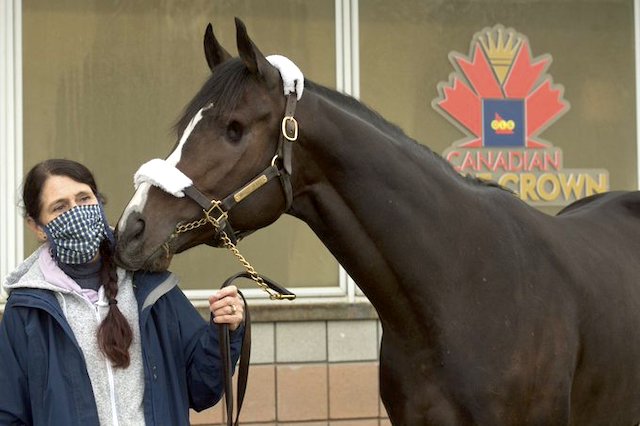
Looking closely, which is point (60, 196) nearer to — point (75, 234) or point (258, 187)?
point (75, 234)

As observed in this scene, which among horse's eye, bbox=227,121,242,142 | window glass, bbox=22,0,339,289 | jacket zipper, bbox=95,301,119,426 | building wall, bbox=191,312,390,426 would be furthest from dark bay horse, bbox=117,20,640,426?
window glass, bbox=22,0,339,289

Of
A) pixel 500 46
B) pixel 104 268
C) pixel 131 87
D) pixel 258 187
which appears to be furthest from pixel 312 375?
pixel 104 268

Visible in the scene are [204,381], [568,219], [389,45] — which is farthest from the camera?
[389,45]

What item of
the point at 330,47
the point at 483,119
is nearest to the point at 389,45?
the point at 330,47

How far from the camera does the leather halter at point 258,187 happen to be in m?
2.62

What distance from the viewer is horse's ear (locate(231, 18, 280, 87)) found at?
102 inches

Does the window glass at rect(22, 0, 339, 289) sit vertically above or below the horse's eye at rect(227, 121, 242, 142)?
above

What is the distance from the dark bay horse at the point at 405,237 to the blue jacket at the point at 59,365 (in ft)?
0.52

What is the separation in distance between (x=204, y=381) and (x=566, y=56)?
402 centimetres

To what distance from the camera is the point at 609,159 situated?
19.5 feet

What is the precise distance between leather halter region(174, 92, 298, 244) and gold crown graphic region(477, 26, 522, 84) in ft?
10.9

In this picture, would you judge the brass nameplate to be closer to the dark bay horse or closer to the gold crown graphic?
the dark bay horse

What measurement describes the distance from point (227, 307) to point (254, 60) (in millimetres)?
686

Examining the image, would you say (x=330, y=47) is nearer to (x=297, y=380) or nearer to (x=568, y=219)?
(x=297, y=380)
